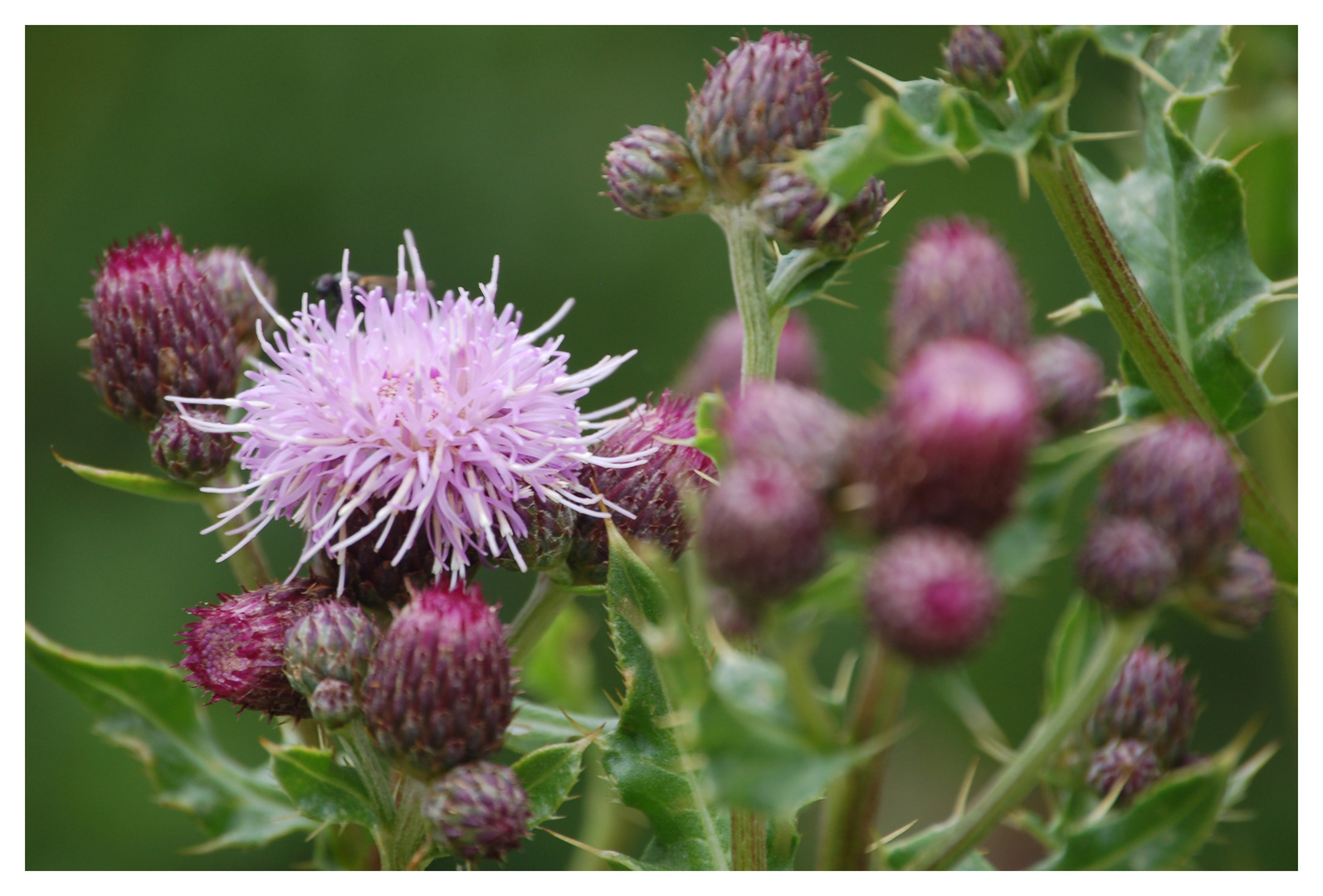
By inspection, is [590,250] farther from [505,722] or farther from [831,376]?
[505,722]

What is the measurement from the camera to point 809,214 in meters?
1.62

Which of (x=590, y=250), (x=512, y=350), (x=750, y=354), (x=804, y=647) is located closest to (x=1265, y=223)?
(x=750, y=354)

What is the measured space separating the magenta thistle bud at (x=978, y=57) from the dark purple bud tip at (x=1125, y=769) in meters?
0.94

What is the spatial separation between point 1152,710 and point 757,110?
103 cm

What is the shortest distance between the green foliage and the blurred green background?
141cm

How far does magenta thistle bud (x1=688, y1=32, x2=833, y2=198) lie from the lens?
5.47 ft

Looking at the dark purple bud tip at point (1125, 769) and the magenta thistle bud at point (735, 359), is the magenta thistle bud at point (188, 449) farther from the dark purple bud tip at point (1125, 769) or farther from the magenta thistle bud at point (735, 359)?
the dark purple bud tip at point (1125, 769)

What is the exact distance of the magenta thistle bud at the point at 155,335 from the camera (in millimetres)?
1963

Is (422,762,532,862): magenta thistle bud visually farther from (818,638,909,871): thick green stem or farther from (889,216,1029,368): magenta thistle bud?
(889,216,1029,368): magenta thistle bud

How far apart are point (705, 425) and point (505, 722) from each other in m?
0.51

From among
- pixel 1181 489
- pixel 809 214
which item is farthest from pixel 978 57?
pixel 1181 489

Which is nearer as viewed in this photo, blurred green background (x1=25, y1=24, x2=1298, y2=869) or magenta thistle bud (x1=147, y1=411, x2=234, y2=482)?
magenta thistle bud (x1=147, y1=411, x2=234, y2=482)

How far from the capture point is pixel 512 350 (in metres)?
1.77

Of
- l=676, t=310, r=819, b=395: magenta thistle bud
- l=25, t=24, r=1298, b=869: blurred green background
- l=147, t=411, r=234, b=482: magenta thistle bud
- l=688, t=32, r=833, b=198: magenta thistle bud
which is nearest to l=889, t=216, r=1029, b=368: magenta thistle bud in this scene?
l=688, t=32, r=833, b=198: magenta thistle bud
